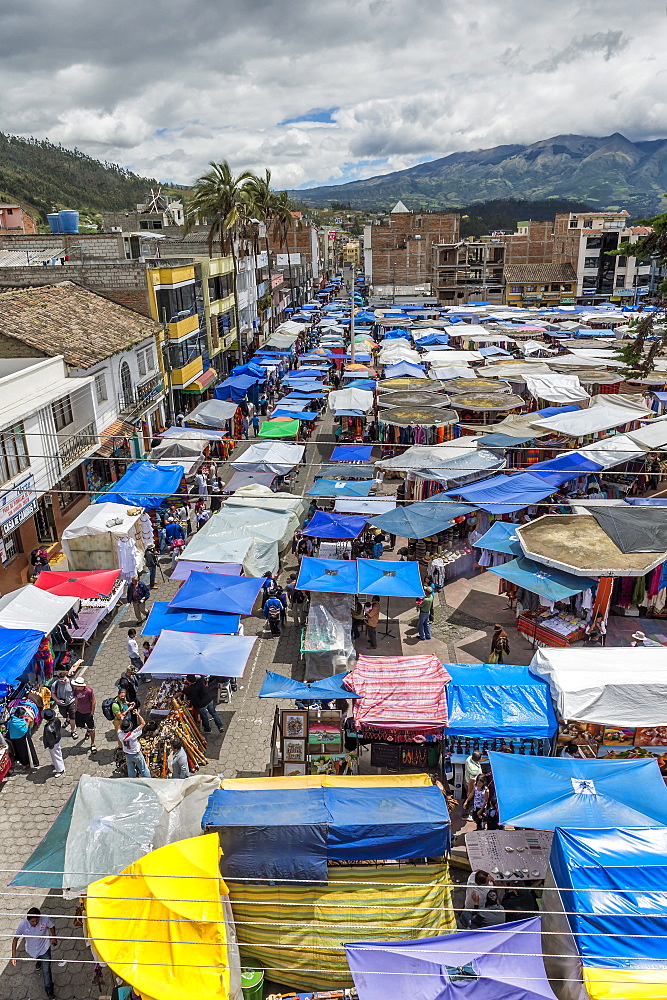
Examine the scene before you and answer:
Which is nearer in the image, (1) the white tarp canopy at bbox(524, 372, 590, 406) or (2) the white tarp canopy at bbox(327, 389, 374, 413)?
(1) the white tarp canopy at bbox(524, 372, 590, 406)

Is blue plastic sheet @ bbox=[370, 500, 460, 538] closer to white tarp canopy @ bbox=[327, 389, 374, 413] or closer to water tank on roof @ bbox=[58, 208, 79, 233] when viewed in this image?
white tarp canopy @ bbox=[327, 389, 374, 413]

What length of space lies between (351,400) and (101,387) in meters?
10.4

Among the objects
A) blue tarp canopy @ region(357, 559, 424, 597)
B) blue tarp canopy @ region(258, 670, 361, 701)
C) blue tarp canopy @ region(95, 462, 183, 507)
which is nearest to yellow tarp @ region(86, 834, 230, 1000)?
blue tarp canopy @ region(258, 670, 361, 701)

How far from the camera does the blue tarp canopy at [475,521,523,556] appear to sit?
15130 millimetres

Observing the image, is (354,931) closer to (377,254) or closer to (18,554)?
(18,554)

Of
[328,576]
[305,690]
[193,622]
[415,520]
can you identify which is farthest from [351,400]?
[305,690]

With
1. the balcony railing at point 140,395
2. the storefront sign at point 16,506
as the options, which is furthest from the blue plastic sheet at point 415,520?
the balcony railing at point 140,395

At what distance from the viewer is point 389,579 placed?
1434 cm

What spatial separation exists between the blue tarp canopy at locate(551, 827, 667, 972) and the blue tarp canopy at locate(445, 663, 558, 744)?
8.22ft

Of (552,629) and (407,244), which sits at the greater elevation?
(407,244)

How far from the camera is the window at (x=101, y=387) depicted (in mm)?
22894

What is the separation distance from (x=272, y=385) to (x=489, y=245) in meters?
54.3

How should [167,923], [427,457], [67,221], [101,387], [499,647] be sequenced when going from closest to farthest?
[167,923] < [499,647] < [427,457] < [101,387] < [67,221]

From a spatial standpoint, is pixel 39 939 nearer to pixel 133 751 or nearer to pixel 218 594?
pixel 133 751
